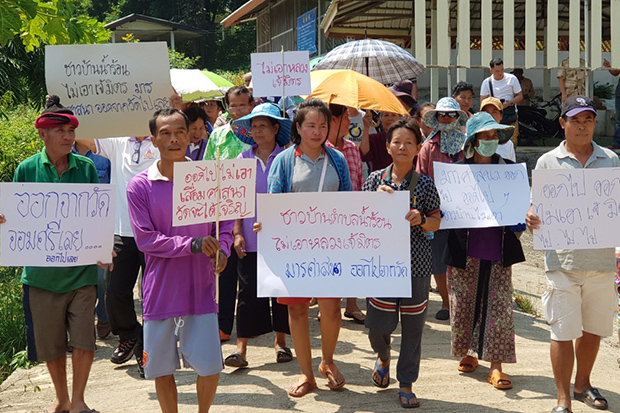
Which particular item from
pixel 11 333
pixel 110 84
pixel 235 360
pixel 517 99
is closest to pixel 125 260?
pixel 235 360

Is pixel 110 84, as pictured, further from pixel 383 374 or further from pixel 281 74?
pixel 383 374

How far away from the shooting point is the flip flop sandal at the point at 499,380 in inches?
227

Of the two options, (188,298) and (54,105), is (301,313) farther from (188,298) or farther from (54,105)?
(54,105)

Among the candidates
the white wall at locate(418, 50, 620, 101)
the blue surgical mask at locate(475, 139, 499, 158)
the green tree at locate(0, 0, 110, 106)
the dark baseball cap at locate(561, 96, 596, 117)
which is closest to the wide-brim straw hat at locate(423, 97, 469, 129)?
the blue surgical mask at locate(475, 139, 499, 158)

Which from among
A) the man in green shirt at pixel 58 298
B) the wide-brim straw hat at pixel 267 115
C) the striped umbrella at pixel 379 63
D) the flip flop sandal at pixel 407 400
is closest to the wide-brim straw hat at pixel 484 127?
the wide-brim straw hat at pixel 267 115

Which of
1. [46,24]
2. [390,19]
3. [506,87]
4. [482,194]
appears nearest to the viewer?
[482,194]

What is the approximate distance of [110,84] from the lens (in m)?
6.27

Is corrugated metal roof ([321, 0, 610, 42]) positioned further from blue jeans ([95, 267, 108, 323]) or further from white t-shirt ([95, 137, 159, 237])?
white t-shirt ([95, 137, 159, 237])

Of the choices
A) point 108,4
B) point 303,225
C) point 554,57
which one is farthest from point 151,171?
point 108,4

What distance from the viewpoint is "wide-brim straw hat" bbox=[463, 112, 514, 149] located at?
224 inches

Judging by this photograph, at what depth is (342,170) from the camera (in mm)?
5512

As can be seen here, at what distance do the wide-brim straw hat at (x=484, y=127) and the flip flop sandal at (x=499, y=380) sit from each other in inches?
67.9

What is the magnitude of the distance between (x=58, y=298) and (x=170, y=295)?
1078mm

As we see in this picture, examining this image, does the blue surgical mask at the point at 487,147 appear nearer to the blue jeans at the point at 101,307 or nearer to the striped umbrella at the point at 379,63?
the blue jeans at the point at 101,307
